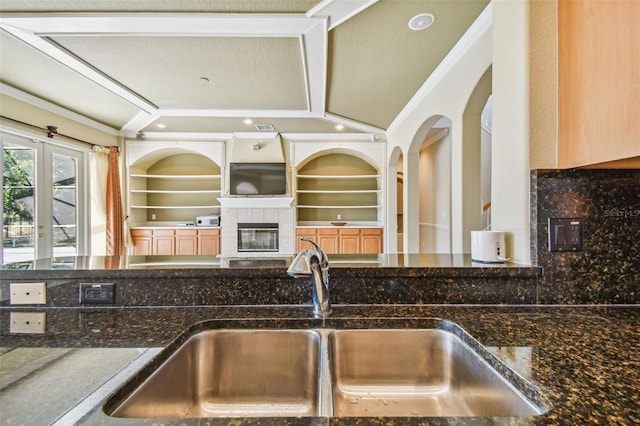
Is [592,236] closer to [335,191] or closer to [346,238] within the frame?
[346,238]

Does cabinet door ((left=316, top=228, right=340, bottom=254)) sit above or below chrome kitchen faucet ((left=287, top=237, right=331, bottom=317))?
below

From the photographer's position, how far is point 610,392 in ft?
1.77

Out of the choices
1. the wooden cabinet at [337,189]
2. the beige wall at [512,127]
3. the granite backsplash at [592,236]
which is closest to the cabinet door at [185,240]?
the wooden cabinet at [337,189]

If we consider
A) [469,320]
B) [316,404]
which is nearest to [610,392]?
[469,320]

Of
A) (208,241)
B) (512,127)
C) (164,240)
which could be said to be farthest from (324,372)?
(164,240)

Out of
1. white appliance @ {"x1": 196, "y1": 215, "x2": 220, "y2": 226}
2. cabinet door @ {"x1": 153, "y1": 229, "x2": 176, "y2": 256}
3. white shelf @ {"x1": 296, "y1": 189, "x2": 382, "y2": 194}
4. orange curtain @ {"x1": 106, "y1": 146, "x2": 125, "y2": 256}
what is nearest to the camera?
orange curtain @ {"x1": 106, "y1": 146, "x2": 125, "y2": 256}

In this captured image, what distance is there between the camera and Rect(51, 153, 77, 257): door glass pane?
423 centimetres

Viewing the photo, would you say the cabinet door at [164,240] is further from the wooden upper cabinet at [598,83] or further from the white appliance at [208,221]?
the wooden upper cabinet at [598,83]

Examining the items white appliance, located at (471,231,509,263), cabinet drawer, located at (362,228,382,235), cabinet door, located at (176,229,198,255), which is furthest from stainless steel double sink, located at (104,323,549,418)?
cabinet door, located at (176,229,198,255)

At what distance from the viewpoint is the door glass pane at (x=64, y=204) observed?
Answer: 4227 millimetres

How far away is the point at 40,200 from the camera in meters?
3.91

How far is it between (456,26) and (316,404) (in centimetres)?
266

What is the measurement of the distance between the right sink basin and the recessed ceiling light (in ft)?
7.31

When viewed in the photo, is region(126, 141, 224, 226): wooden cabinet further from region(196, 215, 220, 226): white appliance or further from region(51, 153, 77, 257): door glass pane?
region(51, 153, 77, 257): door glass pane
